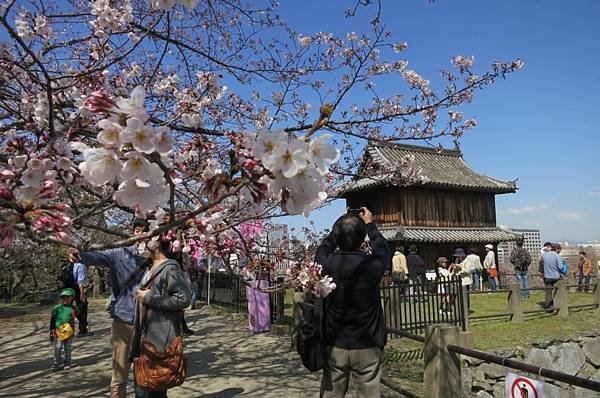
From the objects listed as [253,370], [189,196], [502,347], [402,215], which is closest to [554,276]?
[502,347]

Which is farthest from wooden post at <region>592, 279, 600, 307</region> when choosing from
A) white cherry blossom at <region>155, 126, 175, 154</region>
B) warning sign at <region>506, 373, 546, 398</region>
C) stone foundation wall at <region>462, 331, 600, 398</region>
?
white cherry blossom at <region>155, 126, 175, 154</region>

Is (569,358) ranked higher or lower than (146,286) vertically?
lower

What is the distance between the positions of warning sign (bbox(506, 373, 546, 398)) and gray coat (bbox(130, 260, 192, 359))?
7.98 ft

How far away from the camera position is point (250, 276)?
4.58m

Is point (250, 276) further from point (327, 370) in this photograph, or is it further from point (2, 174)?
point (2, 174)

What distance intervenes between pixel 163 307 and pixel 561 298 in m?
11.2

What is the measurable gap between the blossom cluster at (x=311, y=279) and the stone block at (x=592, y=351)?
923 centimetres

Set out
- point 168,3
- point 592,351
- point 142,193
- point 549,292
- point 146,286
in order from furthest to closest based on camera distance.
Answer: point 549,292 < point 592,351 < point 146,286 < point 168,3 < point 142,193

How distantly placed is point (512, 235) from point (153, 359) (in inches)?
853

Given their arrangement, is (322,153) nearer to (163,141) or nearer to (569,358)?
(163,141)

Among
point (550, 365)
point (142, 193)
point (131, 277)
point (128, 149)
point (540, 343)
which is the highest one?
point (128, 149)

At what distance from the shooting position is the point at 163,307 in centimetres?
330

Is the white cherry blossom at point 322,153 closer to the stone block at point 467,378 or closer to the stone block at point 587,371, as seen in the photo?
the stone block at point 467,378

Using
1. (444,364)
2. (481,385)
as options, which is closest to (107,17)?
(444,364)
